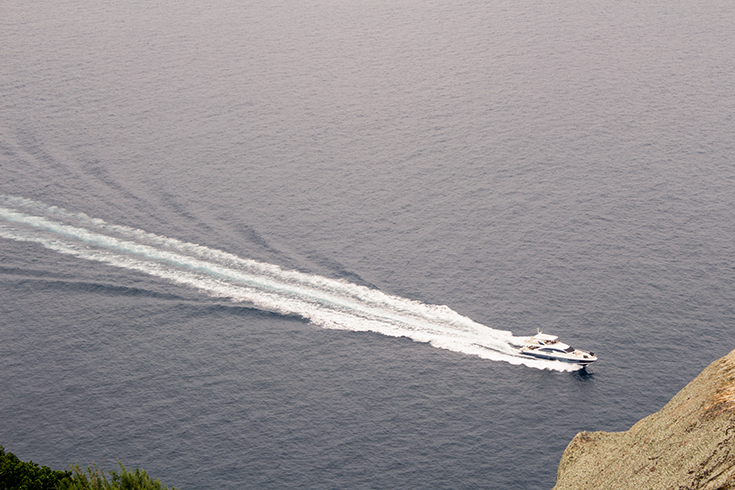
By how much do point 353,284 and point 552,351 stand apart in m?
39.6

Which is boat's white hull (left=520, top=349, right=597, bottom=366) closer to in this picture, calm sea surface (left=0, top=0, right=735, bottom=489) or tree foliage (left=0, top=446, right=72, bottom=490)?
calm sea surface (left=0, top=0, right=735, bottom=489)

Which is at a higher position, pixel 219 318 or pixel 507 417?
pixel 219 318

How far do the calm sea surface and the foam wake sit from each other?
1.53ft

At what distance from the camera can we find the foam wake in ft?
426

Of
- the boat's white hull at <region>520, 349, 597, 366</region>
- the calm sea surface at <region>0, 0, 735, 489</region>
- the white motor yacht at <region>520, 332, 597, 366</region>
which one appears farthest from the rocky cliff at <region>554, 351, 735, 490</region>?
the white motor yacht at <region>520, 332, 597, 366</region>

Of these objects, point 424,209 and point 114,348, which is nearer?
point 114,348

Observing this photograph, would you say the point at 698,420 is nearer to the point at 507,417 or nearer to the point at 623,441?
the point at 623,441

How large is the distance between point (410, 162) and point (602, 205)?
47170 mm

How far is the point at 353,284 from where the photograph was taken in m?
139

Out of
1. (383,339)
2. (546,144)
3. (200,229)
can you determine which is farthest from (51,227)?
(546,144)

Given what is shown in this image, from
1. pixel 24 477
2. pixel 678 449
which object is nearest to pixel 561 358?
pixel 678 449

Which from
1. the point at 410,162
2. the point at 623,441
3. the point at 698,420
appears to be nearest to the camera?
the point at 698,420

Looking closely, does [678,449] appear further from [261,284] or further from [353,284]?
[261,284]

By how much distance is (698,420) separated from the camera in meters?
51.3
